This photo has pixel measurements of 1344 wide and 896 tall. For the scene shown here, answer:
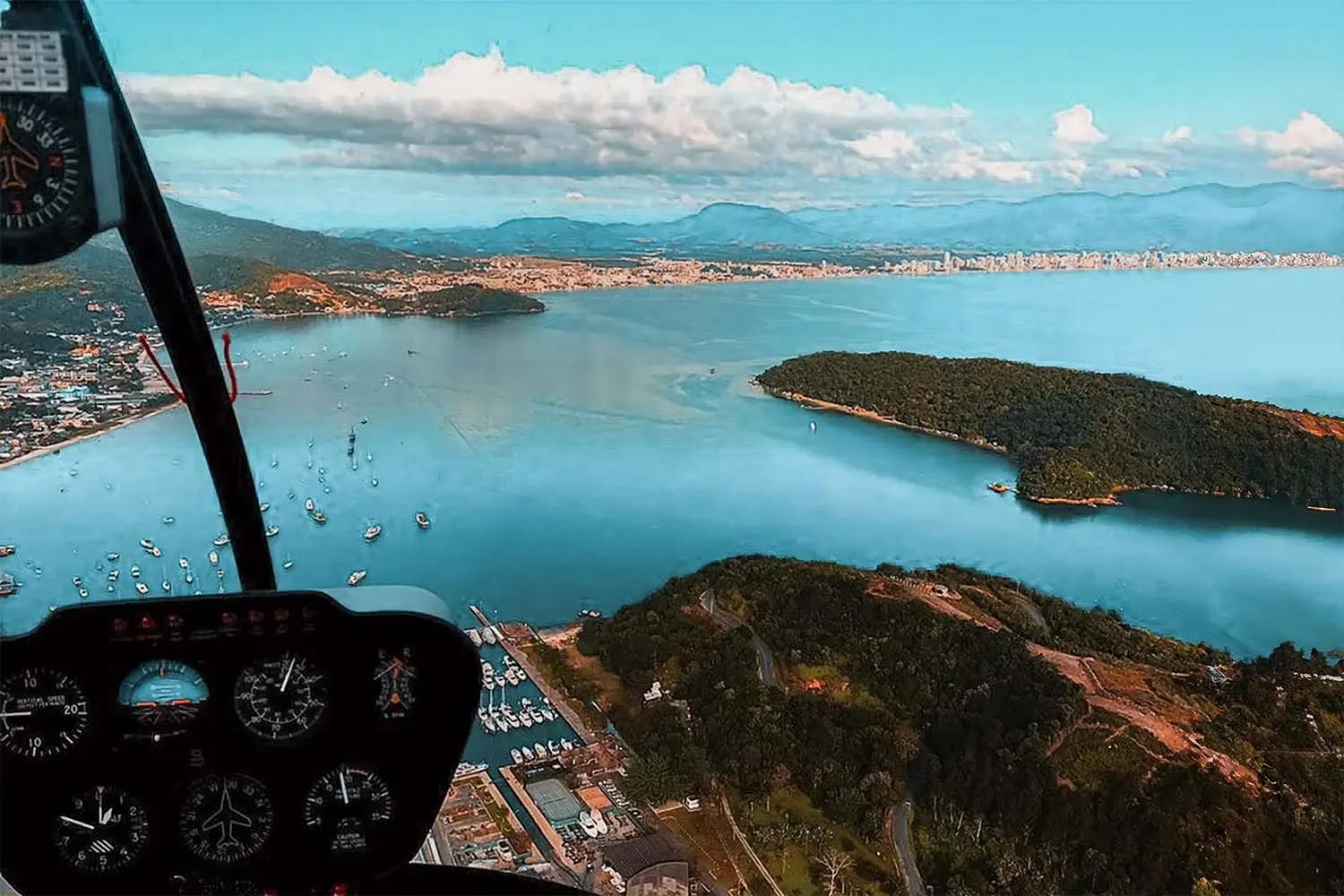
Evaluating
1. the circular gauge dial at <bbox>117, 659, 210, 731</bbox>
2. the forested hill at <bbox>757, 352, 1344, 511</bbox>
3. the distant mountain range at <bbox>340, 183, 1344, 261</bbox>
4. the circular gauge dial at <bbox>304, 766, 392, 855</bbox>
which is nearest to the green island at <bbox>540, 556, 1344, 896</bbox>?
the circular gauge dial at <bbox>304, 766, 392, 855</bbox>

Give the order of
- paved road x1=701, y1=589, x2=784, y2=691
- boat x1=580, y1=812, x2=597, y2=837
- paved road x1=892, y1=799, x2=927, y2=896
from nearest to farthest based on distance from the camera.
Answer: paved road x1=892, y1=799, x2=927, y2=896 → boat x1=580, y1=812, x2=597, y2=837 → paved road x1=701, y1=589, x2=784, y2=691

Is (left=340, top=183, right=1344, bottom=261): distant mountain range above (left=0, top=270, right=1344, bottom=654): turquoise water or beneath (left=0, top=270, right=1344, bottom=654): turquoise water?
above

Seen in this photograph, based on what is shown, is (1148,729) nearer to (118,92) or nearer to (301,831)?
(301,831)

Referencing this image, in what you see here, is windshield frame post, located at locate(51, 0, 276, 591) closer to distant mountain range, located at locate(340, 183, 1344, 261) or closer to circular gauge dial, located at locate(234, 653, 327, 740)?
circular gauge dial, located at locate(234, 653, 327, 740)

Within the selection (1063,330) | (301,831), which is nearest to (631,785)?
(301,831)

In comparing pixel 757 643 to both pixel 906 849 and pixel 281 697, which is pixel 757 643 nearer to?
pixel 906 849

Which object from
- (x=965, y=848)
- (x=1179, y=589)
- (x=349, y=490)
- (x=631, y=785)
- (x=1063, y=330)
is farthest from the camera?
(x=1063, y=330)

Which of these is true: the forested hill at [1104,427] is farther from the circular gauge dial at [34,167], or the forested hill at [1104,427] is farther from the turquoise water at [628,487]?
the circular gauge dial at [34,167]
